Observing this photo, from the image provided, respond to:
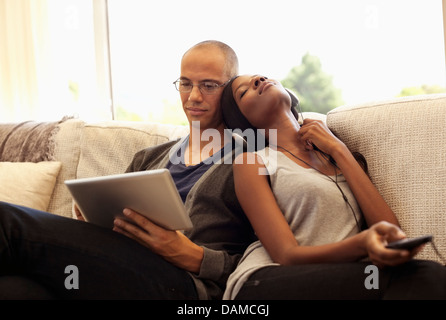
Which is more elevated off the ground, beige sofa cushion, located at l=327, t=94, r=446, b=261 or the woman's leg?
beige sofa cushion, located at l=327, t=94, r=446, b=261

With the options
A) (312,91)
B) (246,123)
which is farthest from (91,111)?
(246,123)

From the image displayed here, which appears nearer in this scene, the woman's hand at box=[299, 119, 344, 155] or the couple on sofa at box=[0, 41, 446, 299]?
the couple on sofa at box=[0, 41, 446, 299]

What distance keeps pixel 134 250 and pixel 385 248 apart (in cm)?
58

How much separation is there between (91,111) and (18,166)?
3.41ft

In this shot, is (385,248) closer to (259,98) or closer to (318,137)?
(318,137)

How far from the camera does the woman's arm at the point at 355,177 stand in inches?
58.1

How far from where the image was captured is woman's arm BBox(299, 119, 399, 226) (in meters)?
1.48

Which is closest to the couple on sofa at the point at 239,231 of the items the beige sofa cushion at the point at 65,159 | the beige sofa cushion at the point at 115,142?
the beige sofa cushion at the point at 115,142

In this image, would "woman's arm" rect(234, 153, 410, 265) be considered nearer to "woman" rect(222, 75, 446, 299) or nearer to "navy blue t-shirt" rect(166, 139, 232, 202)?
"woman" rect(222, 75, 446, 299)

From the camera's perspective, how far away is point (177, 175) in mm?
1745

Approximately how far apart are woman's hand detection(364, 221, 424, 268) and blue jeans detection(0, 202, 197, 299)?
1.53 feet

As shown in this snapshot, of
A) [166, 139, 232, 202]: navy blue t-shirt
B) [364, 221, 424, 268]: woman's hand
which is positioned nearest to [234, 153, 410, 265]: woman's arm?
[364, 221, 424, 268]: woman's hand

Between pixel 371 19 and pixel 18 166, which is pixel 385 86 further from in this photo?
pixel 18 166

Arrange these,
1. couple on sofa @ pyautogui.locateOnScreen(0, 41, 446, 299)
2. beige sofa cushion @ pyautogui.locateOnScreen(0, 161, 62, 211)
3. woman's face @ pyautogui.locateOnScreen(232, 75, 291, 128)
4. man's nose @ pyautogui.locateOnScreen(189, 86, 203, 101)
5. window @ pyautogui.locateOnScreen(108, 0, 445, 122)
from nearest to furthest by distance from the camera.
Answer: couple on sofa @ pyautogui.locateOnScreen(0, 41, 446, 299) < woman's face @ pyautogui.locateOnScreen(232, 75, 291, 128) < man's nose @ pyautogui.locateOnScreen(189, 86, 203, 101) < beige sofa cushion @ pyautogui.locateOnScreen(0, 161, 62, 211) < window @ pyautogui.locateOnScreen(108, 0, 445, 122)
